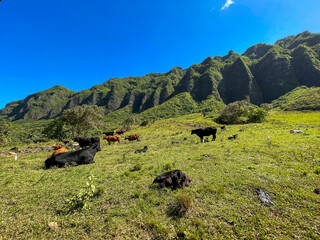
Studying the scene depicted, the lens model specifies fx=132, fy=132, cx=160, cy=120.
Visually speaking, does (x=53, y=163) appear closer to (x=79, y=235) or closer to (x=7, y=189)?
(x=7, y=189)

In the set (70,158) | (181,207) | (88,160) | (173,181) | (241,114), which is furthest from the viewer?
(241,114)

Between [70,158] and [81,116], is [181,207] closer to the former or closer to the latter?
[70,158]

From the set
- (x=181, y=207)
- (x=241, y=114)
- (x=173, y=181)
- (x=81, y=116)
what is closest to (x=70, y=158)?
(x=173, y=181)

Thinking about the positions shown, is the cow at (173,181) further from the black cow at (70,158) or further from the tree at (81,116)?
the tree at (81,116)

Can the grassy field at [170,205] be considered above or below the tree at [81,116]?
below

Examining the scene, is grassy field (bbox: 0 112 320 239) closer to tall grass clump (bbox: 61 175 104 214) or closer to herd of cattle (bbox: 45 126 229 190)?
tall grass clump (bbox: 61 175 104 214)

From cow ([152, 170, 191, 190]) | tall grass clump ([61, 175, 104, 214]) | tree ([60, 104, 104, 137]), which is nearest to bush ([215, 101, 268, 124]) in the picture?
tree ([60, 104, 104, 137])

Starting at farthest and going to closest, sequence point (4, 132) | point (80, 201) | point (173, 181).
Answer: point (4, 132)
point (173, 181)
point (80, 201)

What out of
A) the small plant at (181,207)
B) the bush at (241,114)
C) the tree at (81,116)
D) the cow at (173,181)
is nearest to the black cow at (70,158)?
the cow at (173,181)

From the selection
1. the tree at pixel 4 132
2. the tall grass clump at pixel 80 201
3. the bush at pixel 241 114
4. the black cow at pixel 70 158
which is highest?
the tree at pixel 4 132

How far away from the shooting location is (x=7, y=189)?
864 cm

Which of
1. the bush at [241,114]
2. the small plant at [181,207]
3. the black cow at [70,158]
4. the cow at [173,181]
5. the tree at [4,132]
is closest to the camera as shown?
the small plant at [181,207]

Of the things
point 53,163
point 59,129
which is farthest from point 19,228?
point 59,129

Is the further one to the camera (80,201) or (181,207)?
(80,201)
